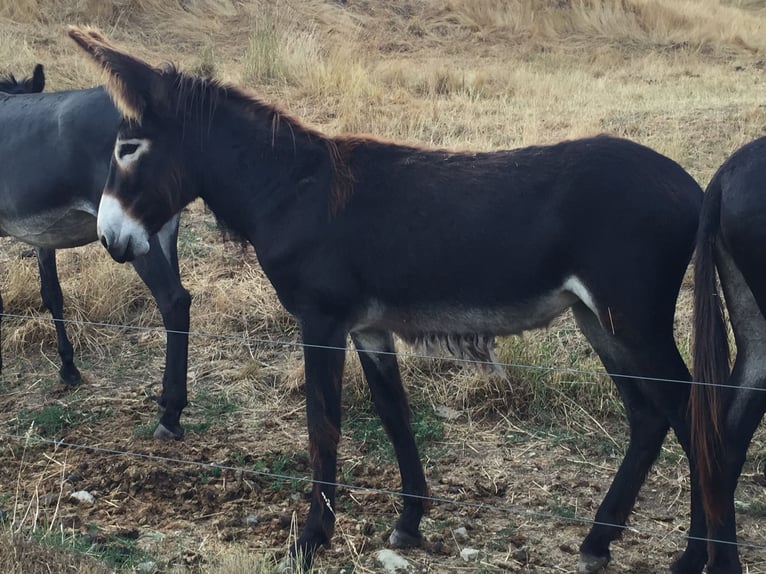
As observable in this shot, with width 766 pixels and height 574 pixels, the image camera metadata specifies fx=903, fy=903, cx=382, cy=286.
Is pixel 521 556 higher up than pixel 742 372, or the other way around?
pixel 742 372

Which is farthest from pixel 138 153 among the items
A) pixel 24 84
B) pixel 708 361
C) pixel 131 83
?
pixel 24 84

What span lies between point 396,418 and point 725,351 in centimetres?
143

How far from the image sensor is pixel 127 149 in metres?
3.91

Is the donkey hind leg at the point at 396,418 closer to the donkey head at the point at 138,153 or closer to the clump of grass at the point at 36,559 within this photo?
the donkey head at the point at 138,153

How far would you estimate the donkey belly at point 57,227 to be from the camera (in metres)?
5.16

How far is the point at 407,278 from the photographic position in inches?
141

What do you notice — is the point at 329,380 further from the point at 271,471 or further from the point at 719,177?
the point at 719,177

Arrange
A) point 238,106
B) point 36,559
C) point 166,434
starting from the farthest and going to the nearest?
1. point 166,434
2. point 238,106
3. point 36,559

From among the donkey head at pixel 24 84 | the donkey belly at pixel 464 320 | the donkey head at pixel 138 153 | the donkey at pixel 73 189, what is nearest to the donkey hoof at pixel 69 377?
the donkey at pixel 73 189

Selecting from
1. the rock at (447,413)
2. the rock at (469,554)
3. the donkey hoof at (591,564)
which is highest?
the donkey hoof at (591,564)

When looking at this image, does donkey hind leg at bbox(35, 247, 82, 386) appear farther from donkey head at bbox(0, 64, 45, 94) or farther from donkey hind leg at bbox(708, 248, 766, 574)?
donkey hind leg at bbox(708, 248, 766, 574)

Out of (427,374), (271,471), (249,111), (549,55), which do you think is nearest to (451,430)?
(427,374)

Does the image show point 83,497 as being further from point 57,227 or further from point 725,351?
point 725,351

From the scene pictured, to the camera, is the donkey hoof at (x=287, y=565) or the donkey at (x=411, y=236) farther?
the donkey hoof at (x=287, y=565)
